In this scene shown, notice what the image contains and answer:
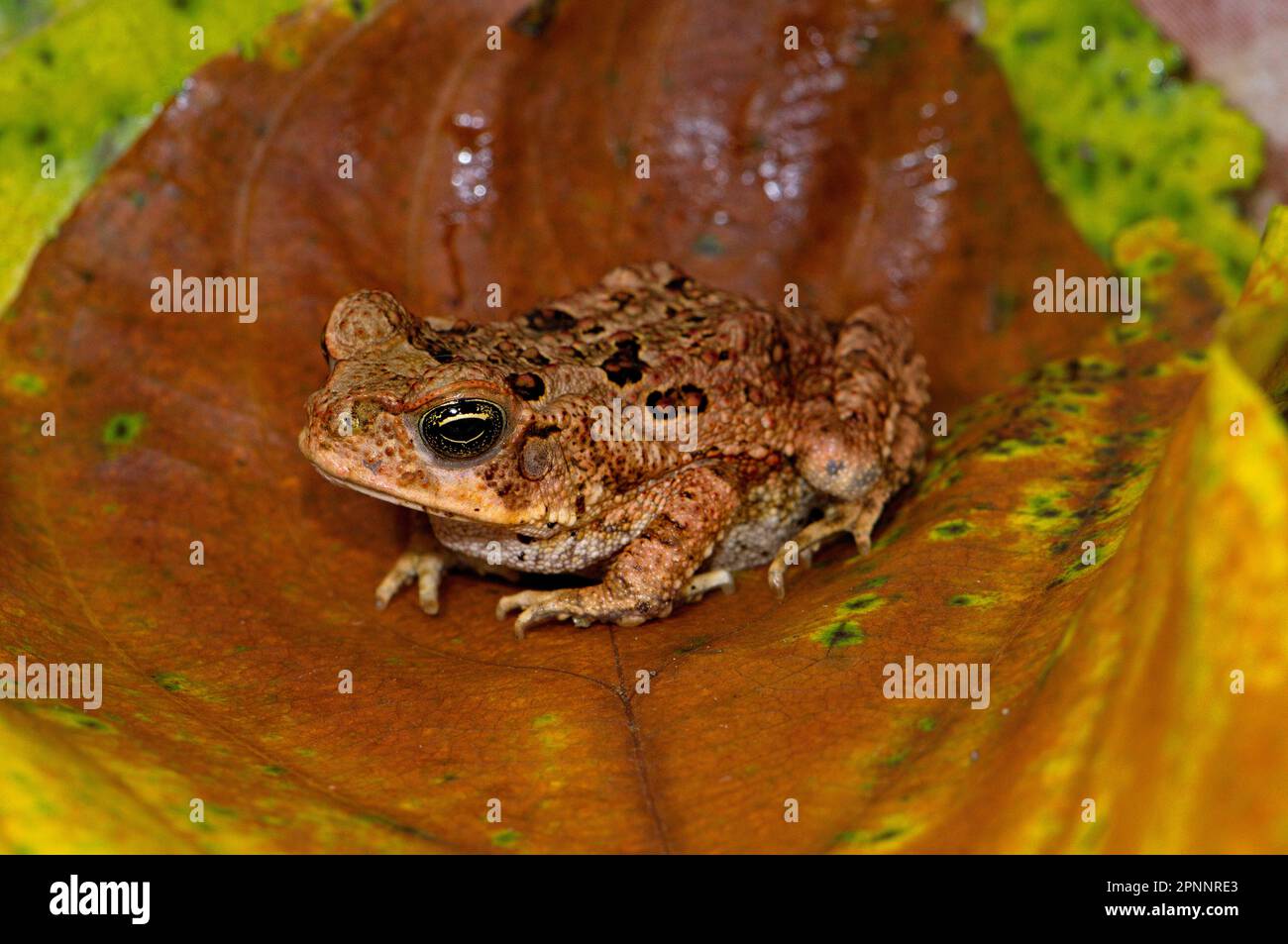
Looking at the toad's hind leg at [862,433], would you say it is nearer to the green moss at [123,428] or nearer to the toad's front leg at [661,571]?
the toad's front leg at [661,571]

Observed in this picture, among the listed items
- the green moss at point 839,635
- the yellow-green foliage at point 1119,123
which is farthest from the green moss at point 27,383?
the yellow-green foliage at point 1119,123

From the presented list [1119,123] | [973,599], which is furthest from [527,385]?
[1119,123]

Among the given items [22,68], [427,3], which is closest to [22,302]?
[22,68]

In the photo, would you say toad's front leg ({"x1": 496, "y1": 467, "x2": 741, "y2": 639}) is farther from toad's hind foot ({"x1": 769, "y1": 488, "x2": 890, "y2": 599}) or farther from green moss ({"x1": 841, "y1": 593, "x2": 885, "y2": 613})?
green moss ({"x1": 841, "y1": 593, "x2": 885, "y2": 613})

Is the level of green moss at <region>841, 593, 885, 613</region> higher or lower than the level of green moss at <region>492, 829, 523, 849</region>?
higher

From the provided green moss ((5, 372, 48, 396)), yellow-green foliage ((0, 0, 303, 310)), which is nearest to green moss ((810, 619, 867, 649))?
green moss ((5, 372, 48, 396))
